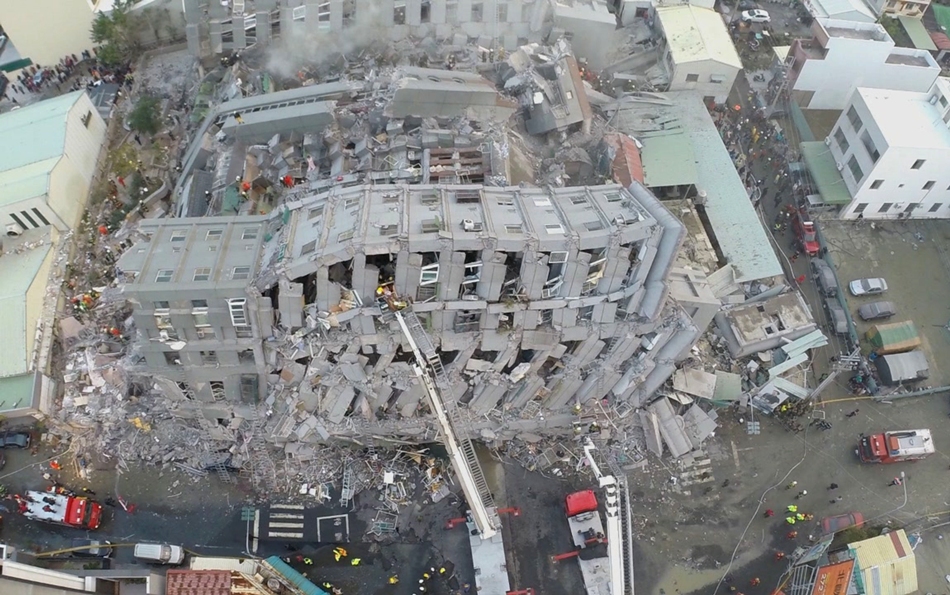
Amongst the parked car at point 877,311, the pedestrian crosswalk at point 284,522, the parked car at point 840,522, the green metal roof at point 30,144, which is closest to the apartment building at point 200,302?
the pedestrian crosswalk at point 284,522

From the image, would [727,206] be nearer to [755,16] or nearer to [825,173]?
[825,173]

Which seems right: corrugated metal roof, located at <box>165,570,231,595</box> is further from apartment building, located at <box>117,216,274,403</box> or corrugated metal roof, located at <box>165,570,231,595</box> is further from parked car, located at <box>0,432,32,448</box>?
parked car, located at <box>0,432,32,448</box>

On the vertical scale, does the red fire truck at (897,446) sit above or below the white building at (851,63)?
below

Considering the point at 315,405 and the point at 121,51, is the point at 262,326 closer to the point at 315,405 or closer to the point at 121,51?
the point at 315,405

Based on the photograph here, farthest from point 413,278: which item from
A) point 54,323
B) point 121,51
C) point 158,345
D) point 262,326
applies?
point 121,51

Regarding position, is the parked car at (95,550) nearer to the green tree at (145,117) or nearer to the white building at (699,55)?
the green tree at (145,117)
